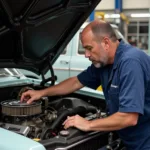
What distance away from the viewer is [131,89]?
1.88m

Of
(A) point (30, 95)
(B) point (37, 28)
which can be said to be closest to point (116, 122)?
(A) point (30, 95)

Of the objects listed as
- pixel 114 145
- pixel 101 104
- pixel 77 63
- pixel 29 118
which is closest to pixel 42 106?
pixel 29 118

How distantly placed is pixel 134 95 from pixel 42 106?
36.5 inches

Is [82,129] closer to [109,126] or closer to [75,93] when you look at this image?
[109,126]

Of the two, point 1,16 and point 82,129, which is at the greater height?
point 1,16

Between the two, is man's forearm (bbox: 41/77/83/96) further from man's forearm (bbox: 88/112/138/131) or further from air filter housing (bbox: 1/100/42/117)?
man's forearm (bbox: 88/112/138/131)

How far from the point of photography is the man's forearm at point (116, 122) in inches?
74.5

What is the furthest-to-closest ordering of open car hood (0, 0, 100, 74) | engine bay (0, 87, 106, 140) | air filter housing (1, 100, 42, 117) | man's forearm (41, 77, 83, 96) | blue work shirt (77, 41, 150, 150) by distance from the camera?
man's forearm (41, 77, 83, 96), open car hood (0, 0, 100, 74), air filter housing (1, 100, 42, 117), engine bay (0, 87, 106, 140), blue work shirt (77, 41, 150, 150)

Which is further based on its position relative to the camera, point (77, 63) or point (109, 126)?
point (77, 63)

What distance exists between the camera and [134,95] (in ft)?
6.15

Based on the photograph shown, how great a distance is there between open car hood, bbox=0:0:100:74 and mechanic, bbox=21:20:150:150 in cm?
54

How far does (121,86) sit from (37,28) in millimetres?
1039

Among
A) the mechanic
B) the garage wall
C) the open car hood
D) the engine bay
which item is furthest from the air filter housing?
the garage wall

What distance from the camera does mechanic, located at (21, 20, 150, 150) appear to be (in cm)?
189
